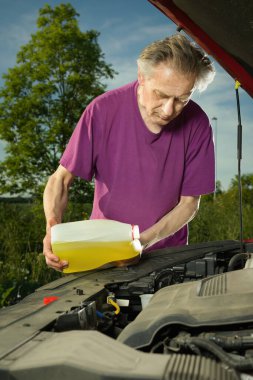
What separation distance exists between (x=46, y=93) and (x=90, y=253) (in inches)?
616

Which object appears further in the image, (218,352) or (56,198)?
(56,198)

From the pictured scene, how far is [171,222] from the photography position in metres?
2.93

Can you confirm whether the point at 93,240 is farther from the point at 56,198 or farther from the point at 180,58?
the point at 180,58

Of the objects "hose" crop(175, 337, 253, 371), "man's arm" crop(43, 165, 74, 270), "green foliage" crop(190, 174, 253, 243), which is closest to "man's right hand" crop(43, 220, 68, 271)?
"man's arm" crop(43, 165, 74, 270)

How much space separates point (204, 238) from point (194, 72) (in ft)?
22.6

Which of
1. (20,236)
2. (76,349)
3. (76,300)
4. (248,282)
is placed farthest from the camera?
(20,236)

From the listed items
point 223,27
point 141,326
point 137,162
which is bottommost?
point 141,326

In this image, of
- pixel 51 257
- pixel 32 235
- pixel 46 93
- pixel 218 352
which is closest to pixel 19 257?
pixel 32 235

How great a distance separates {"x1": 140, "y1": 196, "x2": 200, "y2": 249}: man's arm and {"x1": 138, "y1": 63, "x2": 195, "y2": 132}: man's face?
0.56 m

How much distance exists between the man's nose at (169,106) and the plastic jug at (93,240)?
591 mm

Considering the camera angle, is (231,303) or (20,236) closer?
(231,303)

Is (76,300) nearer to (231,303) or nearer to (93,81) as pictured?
(231,303)

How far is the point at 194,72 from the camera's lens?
8.24 ft

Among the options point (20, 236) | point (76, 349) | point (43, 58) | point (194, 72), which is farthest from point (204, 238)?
point (43, 58)
